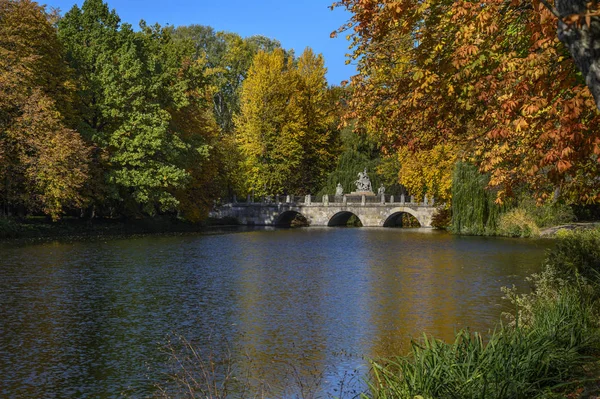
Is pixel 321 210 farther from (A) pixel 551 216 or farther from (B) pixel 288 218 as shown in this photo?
(A) pixel 551 216

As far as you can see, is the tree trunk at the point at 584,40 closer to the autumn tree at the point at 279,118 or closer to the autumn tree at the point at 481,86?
the autumn tree at the point at 481,86

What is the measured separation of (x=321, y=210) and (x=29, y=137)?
34.9m

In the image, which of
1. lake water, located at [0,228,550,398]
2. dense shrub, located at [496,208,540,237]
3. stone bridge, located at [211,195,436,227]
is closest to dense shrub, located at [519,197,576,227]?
dense shrub, located at [496,208,540,237]

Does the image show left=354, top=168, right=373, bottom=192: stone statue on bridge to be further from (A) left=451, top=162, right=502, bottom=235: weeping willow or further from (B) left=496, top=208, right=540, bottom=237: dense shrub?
(B) left=496, top=208, right=540, bottom=237: dense shrub

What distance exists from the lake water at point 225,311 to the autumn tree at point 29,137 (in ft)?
14.3

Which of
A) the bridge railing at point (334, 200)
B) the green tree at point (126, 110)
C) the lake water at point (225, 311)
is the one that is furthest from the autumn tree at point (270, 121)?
the lake water at point (225, 311)

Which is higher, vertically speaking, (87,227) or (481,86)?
(481,86)

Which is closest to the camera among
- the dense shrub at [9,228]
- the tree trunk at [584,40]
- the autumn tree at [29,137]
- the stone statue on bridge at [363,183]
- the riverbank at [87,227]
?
the tree trunk at [584,40]

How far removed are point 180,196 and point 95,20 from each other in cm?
1217

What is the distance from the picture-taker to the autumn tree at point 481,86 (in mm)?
9281

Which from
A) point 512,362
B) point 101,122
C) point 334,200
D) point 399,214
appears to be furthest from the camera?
point 399,214

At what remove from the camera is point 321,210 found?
68812 millimetres

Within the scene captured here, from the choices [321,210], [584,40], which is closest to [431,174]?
[321,210]

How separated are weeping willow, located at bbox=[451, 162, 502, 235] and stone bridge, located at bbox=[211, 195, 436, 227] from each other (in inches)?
630
